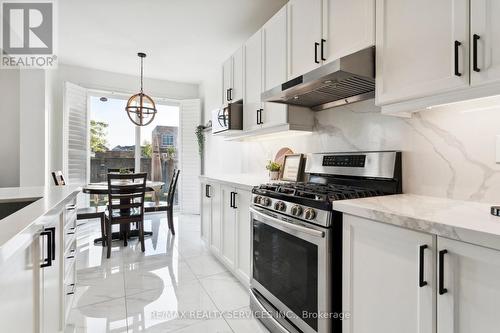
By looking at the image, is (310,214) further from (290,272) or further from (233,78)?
(233,78)

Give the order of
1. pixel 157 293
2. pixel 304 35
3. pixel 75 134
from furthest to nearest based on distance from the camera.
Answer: pixel 75 134, pixel 157 293, pixel 304 35

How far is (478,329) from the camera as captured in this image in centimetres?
89

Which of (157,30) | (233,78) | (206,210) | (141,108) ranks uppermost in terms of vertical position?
(157,30)

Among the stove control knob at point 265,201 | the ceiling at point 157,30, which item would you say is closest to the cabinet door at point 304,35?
the ceiling at point 157,30

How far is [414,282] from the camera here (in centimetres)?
105

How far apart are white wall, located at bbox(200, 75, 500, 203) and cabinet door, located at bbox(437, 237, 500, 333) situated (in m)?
0.59

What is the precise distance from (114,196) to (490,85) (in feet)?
11.5

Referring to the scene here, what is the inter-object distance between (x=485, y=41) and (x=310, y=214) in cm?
105

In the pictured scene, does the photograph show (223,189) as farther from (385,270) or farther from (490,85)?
(490,85)

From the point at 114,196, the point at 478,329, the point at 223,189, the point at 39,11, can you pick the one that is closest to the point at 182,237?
the point at 114,196

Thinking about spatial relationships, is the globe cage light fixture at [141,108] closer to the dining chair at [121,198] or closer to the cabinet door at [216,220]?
the dining chair at [121,198]

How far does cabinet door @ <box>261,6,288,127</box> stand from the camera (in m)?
2.26

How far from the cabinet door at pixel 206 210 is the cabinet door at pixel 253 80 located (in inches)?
35.2

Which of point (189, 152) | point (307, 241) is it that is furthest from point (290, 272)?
point (189, 152)
